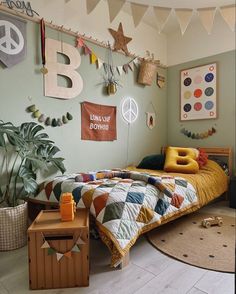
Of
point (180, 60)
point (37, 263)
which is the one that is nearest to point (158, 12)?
point (180, 60)

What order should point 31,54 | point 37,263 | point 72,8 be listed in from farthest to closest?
1. point 72,8
2. point 31,54
3. point 37,263

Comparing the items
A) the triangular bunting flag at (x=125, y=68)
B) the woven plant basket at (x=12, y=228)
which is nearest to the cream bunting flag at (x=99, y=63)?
the triangular bunting flag at (x=125, y=68)

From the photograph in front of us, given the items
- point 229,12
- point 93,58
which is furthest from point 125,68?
point 229,12

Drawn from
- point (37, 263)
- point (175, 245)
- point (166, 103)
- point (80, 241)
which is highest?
point (166, 103)

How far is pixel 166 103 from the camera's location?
13.2 ft

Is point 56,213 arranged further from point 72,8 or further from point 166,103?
point 166,103

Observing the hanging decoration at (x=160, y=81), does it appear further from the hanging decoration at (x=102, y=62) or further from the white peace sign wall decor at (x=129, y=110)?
the white peace sign wall decor at (x=129, y=110)

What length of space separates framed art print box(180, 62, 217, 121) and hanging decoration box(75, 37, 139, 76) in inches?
35.8

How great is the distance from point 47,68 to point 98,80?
723 mm

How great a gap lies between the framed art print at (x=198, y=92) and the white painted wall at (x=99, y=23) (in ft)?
1.85

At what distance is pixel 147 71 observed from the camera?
347 centimetres

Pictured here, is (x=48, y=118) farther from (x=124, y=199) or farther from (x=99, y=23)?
(x=99, y=23)

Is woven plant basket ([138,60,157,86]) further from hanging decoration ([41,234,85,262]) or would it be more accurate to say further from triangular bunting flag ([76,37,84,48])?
hanging decoration ([41,234,85,262])

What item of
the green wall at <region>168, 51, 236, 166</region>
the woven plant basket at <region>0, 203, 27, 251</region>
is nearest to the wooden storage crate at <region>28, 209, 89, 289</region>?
the woven plant basket at <region>0, 203, 27, 251</region>
